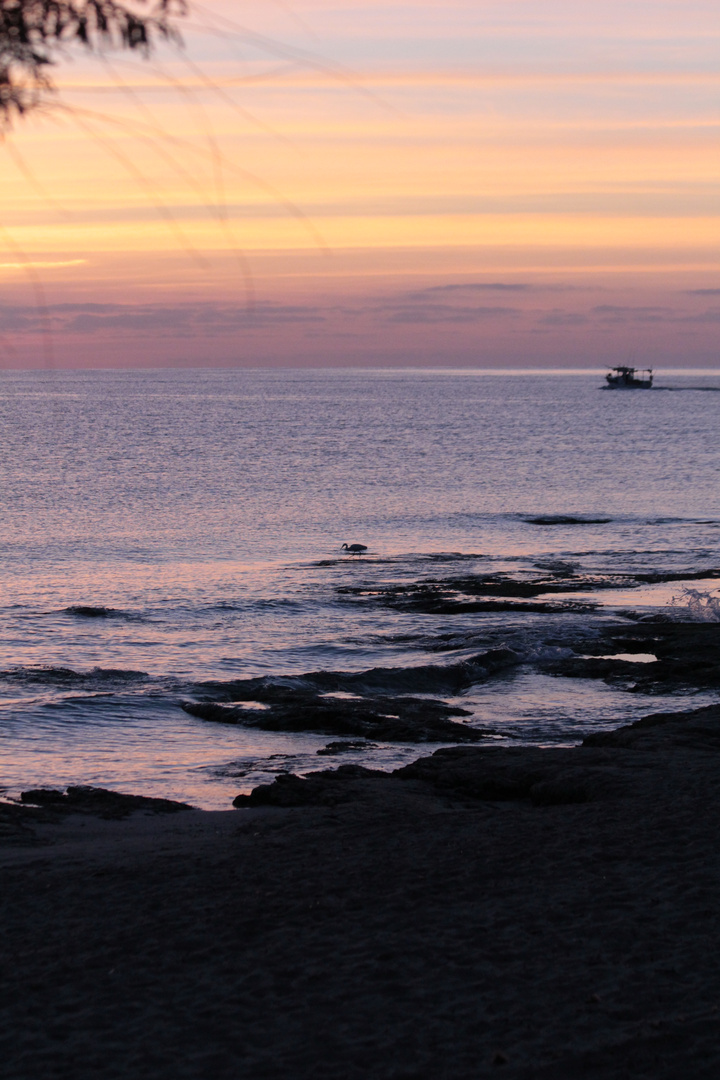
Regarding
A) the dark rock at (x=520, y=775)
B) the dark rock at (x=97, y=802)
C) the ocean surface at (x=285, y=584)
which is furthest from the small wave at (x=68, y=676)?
the dark rock at (x=520, y=775)

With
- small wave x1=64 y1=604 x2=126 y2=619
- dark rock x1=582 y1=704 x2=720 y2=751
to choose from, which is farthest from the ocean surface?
dark rock x1=582 y1=704 x2=720 y2=751

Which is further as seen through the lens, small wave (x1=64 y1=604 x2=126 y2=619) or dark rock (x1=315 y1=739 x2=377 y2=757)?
small wave (x1=64 y1=604 x2=126 y2=619)

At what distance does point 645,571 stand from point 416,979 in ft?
82.5

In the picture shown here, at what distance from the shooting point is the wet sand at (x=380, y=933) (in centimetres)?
644

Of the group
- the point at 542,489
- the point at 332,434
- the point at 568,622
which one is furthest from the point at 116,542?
the point at 332,434

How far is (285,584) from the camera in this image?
30062 mm

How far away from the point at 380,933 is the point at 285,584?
22.1 m

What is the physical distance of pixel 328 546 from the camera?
37594 millimetres

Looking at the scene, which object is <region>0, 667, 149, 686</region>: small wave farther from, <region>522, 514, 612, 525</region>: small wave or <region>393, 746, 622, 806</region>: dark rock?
<region>522, 514, 612, 525</region>: small wave

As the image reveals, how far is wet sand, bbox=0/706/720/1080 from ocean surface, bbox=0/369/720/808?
310 centimetres

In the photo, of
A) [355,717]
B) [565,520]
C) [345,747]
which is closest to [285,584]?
[355,717]

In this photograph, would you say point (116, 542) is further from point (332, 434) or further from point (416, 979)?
point (332, 434)

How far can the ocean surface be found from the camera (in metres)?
16.1

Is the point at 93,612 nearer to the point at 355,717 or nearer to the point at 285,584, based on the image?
the point at 285,584
